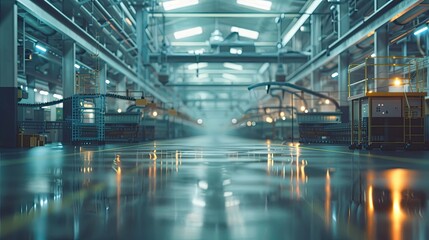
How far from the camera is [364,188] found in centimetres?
474

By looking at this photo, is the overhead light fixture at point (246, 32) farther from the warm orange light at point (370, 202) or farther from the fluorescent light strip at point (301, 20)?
the warm orange light at point (370, 202)

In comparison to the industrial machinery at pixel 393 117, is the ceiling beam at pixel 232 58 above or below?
above

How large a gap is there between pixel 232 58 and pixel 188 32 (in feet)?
29.0

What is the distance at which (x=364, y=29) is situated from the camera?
1947 cm

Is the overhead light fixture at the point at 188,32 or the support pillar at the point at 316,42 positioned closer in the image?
the support pillar at the point at 316,42

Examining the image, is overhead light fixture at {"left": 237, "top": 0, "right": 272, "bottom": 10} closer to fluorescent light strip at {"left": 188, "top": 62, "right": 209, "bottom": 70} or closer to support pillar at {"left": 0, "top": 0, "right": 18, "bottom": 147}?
fluorescent light strip at {"left": 188, "top": 62, "right": 209, "bottom": 70}

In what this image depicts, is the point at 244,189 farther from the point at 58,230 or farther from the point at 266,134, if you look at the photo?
the point at 266,134

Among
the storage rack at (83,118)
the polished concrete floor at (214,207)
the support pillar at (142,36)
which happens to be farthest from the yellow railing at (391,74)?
the support pillar at (142,36)

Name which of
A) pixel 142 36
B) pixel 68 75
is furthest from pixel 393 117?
pixel 142 36

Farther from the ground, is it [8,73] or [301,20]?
[301,20]

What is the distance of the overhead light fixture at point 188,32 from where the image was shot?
117 ft

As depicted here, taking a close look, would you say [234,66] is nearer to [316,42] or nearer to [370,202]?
[316,42]

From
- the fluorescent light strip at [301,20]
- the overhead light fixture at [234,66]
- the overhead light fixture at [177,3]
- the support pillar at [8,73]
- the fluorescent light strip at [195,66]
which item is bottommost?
the support pillar at [8,73]

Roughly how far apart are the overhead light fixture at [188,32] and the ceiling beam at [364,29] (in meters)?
10.7
